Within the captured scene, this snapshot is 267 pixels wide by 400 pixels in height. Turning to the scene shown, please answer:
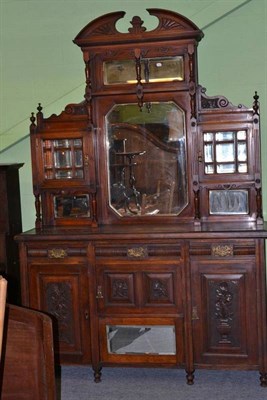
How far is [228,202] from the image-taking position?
417 centimetres

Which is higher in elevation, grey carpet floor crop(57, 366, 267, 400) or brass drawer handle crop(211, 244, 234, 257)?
brass drawer handle crop(211, 244, 234, 257)

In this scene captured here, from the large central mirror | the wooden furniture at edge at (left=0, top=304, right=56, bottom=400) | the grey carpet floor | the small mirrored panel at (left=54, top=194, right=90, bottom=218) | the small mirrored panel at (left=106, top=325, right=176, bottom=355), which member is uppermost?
the large central mirror

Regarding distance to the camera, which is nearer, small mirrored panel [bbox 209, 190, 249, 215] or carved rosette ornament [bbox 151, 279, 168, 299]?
carved rosette ornament [bbox 151, 279, 168, 299]

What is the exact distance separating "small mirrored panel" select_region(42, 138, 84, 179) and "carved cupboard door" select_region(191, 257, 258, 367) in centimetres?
113

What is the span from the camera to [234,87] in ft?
14.4

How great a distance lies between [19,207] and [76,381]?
1.37 m

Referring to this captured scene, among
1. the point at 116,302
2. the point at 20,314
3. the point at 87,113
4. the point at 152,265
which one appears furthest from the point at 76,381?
the point at 20,314

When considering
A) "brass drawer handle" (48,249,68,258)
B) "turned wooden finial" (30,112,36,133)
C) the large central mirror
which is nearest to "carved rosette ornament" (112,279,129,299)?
"brass drawer handle" (48,249,68,258)

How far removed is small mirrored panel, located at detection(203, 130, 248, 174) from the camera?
4102mm

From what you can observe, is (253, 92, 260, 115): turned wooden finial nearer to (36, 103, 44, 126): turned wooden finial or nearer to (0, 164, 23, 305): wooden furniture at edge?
(36, 103, 44, 126): turned wooden finial

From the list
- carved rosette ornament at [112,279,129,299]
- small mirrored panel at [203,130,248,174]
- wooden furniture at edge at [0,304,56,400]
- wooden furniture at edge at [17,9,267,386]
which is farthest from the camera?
small mirrored panel at [203,130,248,174]

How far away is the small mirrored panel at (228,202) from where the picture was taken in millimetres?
4145

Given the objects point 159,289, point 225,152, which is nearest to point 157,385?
point 159,289

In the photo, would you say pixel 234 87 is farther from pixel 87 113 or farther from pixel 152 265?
pixel 152 265
